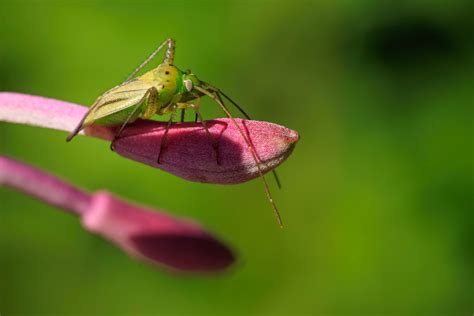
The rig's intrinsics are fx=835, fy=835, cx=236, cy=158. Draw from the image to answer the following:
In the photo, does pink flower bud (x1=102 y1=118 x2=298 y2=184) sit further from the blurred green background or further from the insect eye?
the blurred green background

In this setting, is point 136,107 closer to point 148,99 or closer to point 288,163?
point 148,99

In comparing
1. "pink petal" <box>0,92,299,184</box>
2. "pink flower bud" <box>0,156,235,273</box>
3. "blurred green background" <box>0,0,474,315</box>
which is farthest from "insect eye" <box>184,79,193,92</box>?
"blurred green background" <box>0,0,474,315</box>

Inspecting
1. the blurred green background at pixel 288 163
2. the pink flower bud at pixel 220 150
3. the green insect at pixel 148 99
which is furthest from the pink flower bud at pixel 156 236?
the blurred green background at pixel 288 163

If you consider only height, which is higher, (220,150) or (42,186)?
(220,150)

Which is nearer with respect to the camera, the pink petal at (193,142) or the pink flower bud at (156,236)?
the pink petal at (193,142)

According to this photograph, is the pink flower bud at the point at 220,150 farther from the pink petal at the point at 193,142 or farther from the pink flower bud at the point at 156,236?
the pink flower bud at the point at 156,236

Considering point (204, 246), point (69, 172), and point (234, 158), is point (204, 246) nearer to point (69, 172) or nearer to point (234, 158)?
point (234, 158)

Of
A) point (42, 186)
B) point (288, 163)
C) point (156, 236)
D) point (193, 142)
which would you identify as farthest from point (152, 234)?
point (288, 163)

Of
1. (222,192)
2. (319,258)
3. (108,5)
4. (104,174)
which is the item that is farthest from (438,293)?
(108,5)
